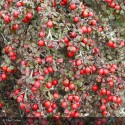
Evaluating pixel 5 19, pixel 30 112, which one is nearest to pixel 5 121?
pixel 30 112

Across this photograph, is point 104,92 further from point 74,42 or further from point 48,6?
point 48,6

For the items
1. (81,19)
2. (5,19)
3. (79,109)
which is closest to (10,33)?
(5,19)

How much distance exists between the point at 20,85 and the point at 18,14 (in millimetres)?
634

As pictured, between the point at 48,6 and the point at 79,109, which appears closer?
the point at 48,6

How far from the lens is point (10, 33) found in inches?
123

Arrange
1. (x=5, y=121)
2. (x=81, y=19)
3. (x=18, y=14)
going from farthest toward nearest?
(x=5, y=121), (x=81, y=19), (x=18, y=14)

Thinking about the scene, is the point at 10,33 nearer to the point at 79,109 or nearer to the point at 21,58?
the point at 21,58

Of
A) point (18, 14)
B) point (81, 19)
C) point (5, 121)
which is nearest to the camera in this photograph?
point (18, 14)

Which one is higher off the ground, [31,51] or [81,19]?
[81,19]

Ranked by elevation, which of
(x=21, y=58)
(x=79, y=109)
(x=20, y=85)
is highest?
(x=21, y=58)

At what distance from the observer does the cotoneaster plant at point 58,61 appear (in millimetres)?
2904

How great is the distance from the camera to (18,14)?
290 centimetres

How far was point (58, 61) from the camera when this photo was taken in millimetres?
2961

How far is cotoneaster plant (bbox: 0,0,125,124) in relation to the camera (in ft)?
9.53
